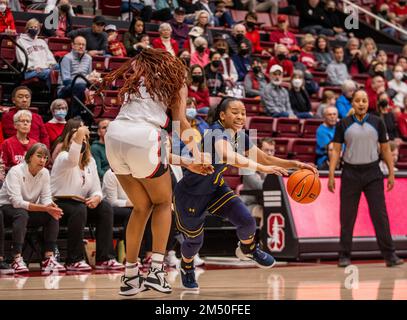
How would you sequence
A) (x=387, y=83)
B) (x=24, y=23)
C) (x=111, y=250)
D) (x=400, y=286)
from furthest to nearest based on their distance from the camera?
(x=387, y=83) < (x=24, y=23) < (x=111, y=250) < (x=400, y=286)

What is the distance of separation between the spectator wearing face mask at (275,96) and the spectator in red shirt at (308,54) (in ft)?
7.55

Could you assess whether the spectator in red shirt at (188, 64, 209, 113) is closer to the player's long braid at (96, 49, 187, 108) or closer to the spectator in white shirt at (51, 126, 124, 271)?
the spectator in white shirt at (51, 126, 124, 271)

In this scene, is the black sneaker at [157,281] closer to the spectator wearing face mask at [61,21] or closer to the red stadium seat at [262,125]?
the red stadium seat at [262,125]

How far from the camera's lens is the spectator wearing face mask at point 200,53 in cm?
1450

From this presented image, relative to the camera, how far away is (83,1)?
14.9 meters

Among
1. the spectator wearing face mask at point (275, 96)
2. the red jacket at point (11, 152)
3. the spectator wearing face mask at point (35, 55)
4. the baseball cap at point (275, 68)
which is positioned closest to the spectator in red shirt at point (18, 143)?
the red jacket at point (11, 152)

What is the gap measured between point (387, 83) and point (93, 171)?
8586 millimetres

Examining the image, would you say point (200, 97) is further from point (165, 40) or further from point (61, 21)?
point (61, 21)

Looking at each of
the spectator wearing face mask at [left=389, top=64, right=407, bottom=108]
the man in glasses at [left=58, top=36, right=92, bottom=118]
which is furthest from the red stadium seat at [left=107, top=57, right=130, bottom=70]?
the spectator wearing face mask at [left=389, top=64, right=407, bottom=108]

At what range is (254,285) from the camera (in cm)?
771

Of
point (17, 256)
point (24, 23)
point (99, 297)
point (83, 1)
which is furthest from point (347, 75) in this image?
point (99, 297)

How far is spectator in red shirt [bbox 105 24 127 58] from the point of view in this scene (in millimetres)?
13664

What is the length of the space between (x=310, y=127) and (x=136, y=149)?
8.54m

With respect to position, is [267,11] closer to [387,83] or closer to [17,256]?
[387,83]
